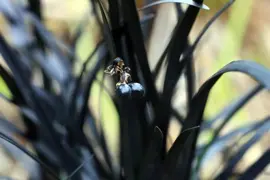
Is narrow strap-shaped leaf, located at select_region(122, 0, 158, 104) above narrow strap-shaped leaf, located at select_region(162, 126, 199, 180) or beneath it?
above

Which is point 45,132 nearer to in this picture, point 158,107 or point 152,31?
point 158,107

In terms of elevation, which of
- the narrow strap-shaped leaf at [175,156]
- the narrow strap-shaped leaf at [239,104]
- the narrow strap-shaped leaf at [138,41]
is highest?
the narrow strap-shaped leaf at [138,41]

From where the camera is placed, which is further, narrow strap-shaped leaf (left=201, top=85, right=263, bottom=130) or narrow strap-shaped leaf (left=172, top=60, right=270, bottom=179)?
narrow strap-shaped leaf (left=201, top=85, right=263, bottom=130)

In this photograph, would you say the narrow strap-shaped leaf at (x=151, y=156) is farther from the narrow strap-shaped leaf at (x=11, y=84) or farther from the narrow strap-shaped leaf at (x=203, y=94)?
the narrow strap-shaped leaf at (x=11, y=84)

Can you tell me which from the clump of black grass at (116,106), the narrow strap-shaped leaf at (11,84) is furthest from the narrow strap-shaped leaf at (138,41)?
the narrow strap-shaped leaf at (11,84)

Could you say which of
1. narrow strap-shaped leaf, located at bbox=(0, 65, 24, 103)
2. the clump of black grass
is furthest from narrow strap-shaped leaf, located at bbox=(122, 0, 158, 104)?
narrow strap-shaped leaf, located at bbox=(0, 65, 24, 103)

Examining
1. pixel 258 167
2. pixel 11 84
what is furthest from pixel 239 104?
pixel 11 84

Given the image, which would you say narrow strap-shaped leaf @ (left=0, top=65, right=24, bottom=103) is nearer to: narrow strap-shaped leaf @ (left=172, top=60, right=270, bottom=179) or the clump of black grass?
the clump of black grass

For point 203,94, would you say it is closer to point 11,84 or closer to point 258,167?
point 258,167
